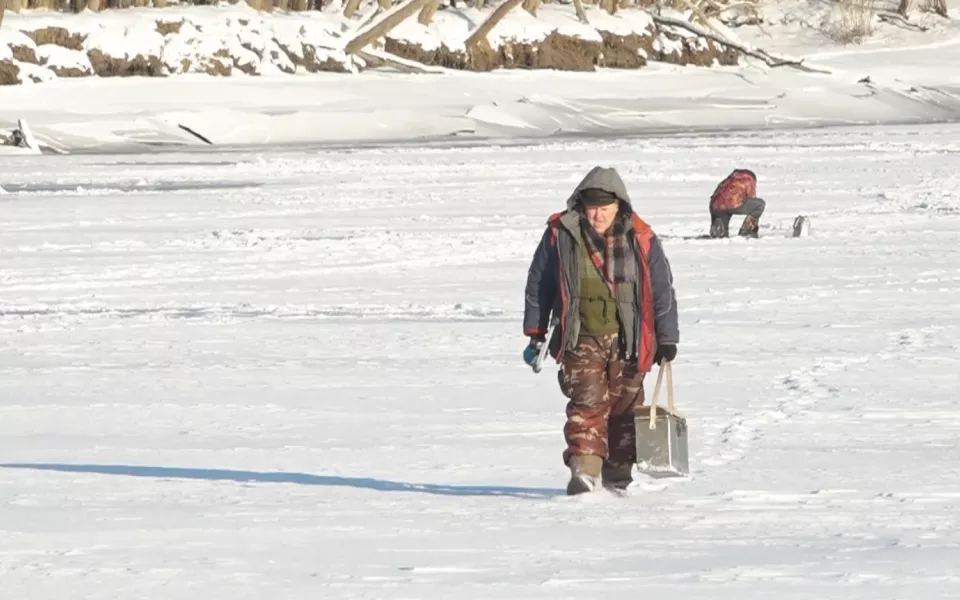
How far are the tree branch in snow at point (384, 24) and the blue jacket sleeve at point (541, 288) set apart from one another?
3321 centimetres

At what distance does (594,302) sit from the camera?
708 cm

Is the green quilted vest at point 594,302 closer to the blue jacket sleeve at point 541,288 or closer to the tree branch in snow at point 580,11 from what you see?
the blue jacket sleeve at point 541,288

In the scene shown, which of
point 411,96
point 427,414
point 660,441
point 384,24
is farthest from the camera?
point 384,24

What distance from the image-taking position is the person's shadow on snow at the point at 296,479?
747 centimetres

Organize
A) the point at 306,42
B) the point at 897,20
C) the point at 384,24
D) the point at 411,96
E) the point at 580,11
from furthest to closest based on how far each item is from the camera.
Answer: the point at 897,20
the point at 580,11
the point at 384,24
the point at 306,42
the point at 411,96

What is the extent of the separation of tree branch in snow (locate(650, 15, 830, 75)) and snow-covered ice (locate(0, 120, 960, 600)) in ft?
84.8

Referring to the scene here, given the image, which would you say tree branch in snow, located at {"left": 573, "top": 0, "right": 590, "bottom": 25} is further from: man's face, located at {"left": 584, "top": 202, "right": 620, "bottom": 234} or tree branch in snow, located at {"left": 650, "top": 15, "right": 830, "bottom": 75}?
man's face, located at {"left": 584, "top": 202, "right": 620, "bottom": 234}

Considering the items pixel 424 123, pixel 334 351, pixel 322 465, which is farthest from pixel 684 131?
pixel 322 465

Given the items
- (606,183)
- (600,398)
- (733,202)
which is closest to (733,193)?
(733,202)

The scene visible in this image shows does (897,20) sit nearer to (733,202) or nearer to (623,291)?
(733,202)

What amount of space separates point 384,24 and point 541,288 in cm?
3407

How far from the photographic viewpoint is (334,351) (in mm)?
11539

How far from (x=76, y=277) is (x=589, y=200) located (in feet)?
29.8

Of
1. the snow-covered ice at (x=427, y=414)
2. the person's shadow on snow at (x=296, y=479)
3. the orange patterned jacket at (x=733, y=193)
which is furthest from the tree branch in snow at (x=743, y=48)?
the person's shadow on snow at (x=296, y=479)
